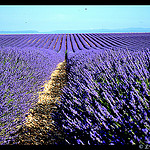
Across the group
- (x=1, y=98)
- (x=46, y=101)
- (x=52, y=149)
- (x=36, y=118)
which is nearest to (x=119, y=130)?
Answer: (x=52, y=149)

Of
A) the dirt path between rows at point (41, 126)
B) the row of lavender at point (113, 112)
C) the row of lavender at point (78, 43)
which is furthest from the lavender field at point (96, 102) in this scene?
the row of lavender at point (78, 43)

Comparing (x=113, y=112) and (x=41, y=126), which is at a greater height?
(x=113, y=112)

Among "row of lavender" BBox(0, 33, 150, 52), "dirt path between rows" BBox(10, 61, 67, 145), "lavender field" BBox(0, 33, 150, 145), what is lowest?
"row of lavender" BBox(0, 33, 150, 52)

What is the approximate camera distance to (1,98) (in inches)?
79.2

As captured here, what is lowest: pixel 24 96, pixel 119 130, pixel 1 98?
pixel 24 96

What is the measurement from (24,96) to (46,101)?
0.83 meters

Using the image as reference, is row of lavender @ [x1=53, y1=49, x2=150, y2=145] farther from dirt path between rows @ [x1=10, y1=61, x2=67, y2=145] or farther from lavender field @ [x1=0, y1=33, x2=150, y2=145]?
dirt path between rows @ [x1=10, y1=61, x2=67, y2=145]

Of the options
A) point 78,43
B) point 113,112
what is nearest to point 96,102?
point 113,112

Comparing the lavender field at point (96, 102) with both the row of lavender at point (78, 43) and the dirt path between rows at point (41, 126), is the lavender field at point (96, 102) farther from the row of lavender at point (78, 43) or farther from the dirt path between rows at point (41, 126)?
the row of lavender at point (78, 43)

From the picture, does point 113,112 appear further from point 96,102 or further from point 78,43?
point 78,43

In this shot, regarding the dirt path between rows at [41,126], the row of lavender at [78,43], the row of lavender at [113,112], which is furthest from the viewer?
the row of lavender at [78,43]

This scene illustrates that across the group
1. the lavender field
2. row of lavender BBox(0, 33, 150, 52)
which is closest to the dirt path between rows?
the lavender field

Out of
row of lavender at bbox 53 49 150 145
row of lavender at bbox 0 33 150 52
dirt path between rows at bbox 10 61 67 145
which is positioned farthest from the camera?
row of lavender at bbox 0 33 150 52
